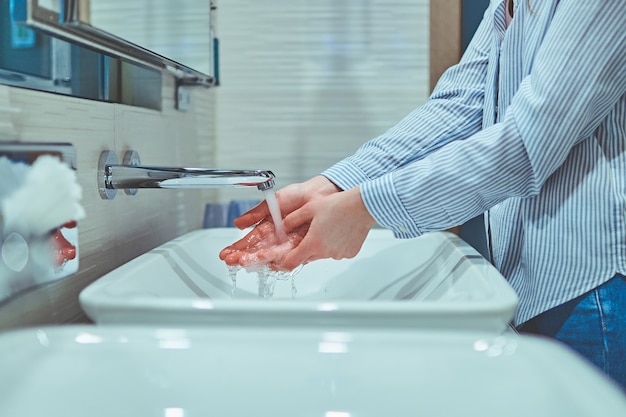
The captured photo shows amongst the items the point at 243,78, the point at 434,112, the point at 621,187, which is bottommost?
the point at 621,187

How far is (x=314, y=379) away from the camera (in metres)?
0.44

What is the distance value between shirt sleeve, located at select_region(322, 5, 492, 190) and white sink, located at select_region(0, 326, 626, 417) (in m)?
0.51

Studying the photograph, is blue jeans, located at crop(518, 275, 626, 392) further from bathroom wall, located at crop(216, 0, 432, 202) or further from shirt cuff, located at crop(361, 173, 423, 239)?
bathroom wall, located at crop(216, 0, 432, 202)

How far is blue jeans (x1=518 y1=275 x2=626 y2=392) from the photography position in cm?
72

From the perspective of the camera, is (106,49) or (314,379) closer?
(314,379)

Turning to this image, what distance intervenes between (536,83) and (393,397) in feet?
1.38

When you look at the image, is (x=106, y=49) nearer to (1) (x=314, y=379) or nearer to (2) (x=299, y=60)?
(1) (x=314, y=379)

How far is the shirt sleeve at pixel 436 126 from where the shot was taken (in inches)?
38.3

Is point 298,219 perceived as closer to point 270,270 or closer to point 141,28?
point 270,270

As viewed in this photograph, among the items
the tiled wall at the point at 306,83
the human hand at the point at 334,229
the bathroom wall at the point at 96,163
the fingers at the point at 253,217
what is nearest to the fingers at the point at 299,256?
the human hand at the point at 334,229

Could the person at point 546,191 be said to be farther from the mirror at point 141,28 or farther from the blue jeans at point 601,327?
the mirror at point 141,28

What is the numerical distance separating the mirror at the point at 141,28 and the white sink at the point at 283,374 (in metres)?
0.32

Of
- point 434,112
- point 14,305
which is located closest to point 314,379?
point 14,305

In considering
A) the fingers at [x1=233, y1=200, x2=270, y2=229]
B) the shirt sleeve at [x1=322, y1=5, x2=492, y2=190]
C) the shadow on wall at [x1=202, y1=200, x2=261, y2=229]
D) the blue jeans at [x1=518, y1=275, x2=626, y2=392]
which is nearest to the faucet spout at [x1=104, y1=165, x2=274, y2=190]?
the fingers at [x1=233, y1=200, x2=270, y2=229]
